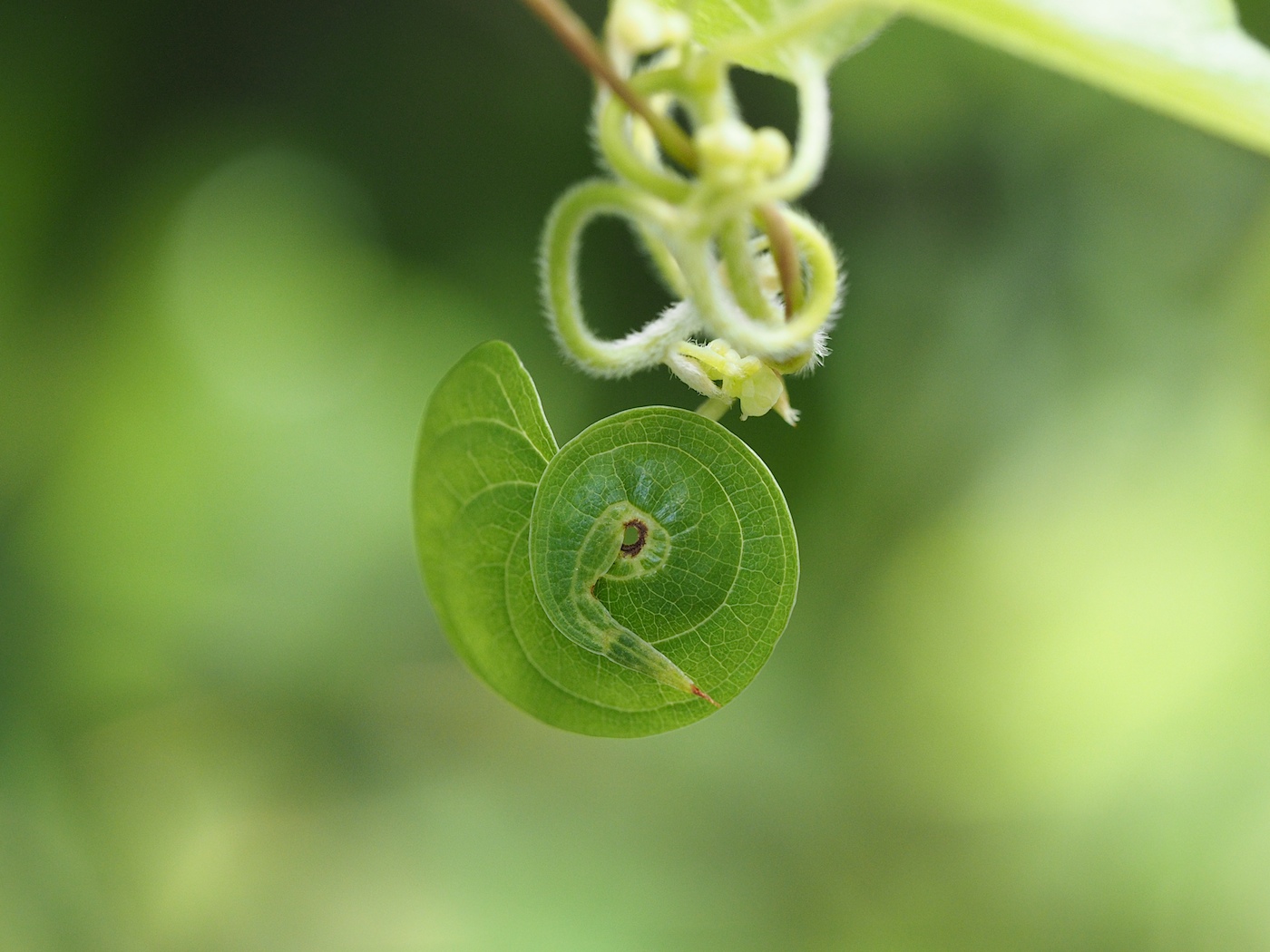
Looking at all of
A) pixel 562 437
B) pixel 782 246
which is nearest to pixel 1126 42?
pixel 782 246

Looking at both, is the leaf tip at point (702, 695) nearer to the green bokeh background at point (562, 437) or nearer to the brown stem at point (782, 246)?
the brown stem at point (782, 246)

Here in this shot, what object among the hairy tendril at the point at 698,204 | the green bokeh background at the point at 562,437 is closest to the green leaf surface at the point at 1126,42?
the hairy tendril at the point at 698,204

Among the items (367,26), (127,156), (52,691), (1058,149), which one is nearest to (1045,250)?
(1058,149)

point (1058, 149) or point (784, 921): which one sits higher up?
A: point (1058, 149)

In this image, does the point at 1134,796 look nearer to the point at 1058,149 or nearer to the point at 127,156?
the point at 1058,149

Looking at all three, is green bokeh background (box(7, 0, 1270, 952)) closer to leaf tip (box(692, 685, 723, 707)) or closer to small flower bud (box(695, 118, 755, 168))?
leaf tip (box(692, 685, 723, 707))

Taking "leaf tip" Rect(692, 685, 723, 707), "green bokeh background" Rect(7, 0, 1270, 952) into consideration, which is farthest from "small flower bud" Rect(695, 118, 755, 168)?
"green bokeh background" Rect(7, 0, 1270, 952)
